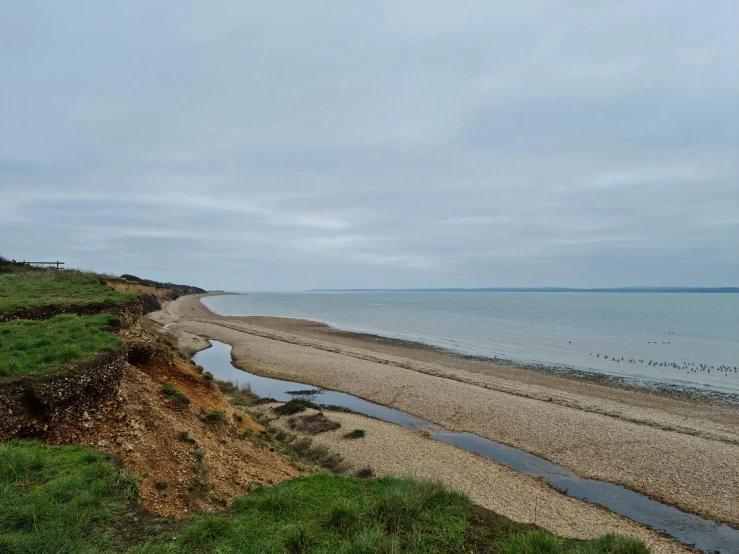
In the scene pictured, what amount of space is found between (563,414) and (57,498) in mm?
24602

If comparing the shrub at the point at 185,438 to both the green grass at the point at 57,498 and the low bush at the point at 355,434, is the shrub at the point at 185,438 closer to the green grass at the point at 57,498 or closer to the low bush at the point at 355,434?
the green grass at the point at 57,498

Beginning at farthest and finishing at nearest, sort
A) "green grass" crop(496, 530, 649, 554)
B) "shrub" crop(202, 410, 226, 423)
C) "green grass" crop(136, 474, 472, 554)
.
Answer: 1. "shrub" crop(202, 410, 226, 423)
2. "green grass" crop(136, 474, 472, 554)
3. "green grass" crop(496, 530, 649, 554)

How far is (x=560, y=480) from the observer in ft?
54.8

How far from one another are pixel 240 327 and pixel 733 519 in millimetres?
63132

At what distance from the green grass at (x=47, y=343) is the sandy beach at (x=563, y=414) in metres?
18.0

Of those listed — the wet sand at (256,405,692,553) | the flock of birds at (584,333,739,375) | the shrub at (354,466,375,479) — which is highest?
the flock of birds at (584,333,739,375)

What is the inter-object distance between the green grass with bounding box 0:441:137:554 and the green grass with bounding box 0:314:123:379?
2261mm

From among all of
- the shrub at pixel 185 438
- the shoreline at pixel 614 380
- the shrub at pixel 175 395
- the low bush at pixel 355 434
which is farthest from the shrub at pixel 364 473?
the shoreline at pixel 614 380

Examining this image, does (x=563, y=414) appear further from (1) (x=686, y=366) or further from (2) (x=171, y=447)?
(1) (x=686, y=366)

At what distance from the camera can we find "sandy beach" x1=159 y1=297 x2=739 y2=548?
1680cm

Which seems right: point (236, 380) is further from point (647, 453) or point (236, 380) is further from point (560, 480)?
point (647, 453)

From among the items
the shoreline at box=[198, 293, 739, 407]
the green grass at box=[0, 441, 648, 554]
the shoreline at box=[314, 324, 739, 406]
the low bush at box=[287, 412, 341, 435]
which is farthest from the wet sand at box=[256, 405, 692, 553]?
the shoreline at box=[314, 324, 739, 406]

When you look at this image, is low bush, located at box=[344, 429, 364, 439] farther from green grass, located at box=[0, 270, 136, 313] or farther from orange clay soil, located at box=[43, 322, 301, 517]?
green grass, located at box=[0, 270, 136, 313]

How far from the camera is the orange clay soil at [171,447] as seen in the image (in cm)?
966
